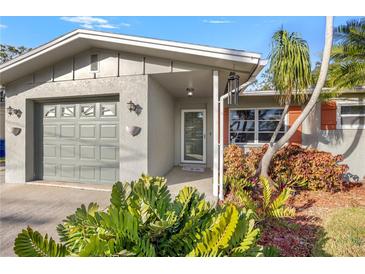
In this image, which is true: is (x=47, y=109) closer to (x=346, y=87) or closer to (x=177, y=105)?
(x=177, y=105)

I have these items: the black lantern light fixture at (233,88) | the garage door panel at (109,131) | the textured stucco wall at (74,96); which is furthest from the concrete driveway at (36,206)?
the black lantern light fixture at (233,88)

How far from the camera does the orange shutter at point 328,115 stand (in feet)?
23.5

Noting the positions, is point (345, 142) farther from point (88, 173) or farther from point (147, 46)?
point (88, 173)

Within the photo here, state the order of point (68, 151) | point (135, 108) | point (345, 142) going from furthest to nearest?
point (345, 142), point (68, 151), point (135, 108)

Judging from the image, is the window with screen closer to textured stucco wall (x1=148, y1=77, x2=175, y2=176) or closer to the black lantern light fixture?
textured stucco wall (x1=148, y1=77, x2=175, y2=176)

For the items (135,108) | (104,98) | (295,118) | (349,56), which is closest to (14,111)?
(104,98)

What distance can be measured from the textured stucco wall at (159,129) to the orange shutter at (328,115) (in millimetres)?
5105

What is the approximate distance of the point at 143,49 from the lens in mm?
4922

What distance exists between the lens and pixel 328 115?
7.21 m

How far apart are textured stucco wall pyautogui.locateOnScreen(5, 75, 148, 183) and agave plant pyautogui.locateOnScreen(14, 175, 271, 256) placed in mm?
2963

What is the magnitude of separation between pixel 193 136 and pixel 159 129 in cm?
253

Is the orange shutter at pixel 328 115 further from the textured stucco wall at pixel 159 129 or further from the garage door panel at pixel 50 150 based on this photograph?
the garage door panel at pixel 50 150

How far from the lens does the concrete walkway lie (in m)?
3.51

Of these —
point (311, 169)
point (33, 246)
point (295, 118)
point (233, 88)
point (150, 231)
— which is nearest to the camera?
point (33, 246)
